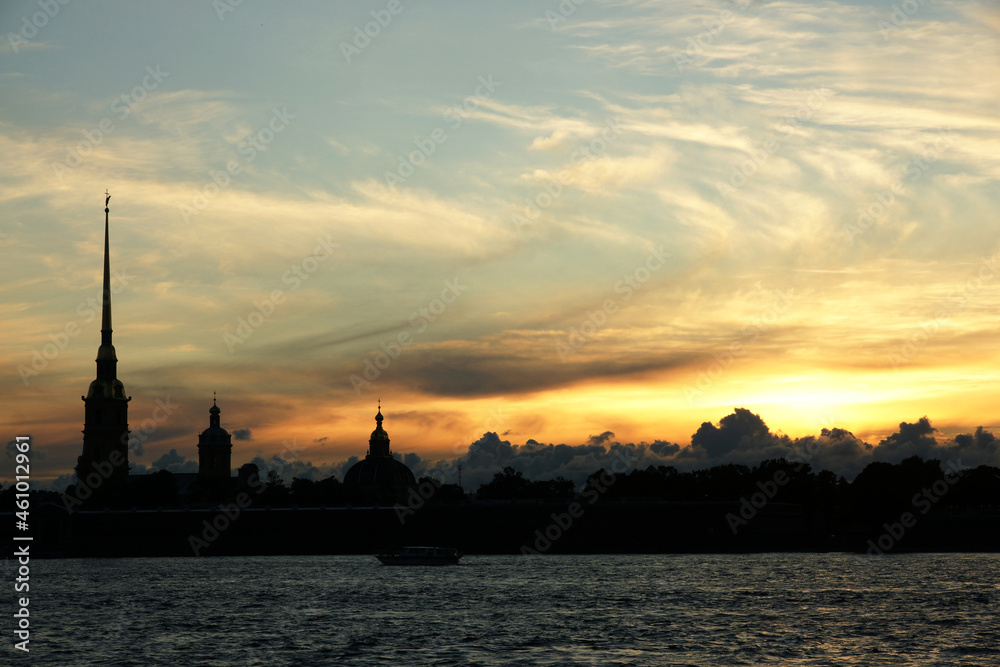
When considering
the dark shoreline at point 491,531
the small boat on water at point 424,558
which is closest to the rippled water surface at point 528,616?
the small boat on water at point 424,558

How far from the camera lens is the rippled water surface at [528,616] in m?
48.7

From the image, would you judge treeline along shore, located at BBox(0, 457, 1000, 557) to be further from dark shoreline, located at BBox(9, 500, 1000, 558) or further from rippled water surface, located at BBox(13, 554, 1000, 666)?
rippled water surface, located at BBox(13, 554, 1000, 666)

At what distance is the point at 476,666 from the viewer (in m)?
45.0

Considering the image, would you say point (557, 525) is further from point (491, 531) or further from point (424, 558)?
point (424, 558)

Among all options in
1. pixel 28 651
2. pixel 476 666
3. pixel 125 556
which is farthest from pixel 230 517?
pixel 476 666

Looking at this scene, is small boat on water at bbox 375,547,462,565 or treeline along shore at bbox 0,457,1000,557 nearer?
small boat on water at bbox 375,547,462,565

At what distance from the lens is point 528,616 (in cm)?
6334

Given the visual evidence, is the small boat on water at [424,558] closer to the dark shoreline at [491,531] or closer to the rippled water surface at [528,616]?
the rippled water surface at [528,616]

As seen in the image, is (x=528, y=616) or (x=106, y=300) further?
(x=106, y=300)

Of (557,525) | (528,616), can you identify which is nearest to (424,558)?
(557,525)

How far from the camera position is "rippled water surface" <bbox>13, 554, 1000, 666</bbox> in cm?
4872

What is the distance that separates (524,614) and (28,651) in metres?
26.3

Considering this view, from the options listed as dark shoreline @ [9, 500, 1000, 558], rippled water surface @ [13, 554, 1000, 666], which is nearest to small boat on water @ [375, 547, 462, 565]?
rippled water surface @ [13, 554, 1000, 666]

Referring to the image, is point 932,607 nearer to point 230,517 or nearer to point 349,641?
point 349,641
